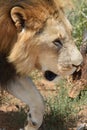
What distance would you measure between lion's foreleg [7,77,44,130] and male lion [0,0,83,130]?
5.9 inches

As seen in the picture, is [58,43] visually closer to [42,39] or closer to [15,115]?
[42,39]

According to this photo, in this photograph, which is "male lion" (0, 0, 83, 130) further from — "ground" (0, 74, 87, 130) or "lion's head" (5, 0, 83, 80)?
"ground" (0, 74, 87, 130)

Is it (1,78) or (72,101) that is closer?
(1,78)

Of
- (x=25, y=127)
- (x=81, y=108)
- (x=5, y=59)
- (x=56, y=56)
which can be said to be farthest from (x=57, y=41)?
(x=81, y=108)

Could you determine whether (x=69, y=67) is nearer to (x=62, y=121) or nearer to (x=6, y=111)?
(x=62, y=121)

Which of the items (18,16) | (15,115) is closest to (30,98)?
(15,115)

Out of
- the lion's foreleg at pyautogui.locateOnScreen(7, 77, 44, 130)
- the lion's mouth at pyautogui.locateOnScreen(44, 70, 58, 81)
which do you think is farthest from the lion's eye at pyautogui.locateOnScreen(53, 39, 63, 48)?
the lion's foreleg at pyautogui.locateOnScreen(7, 77, 44, 130)

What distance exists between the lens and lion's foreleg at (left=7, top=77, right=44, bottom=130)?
172 inches

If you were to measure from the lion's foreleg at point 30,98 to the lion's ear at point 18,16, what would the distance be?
57 centimetres

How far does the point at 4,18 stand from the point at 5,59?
0.37m

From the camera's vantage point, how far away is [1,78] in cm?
436

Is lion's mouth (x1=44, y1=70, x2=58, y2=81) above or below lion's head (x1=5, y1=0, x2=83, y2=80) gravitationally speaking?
below

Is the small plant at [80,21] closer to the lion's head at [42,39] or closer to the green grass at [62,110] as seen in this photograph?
the green grass at [62,110]

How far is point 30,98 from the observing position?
4441mm
